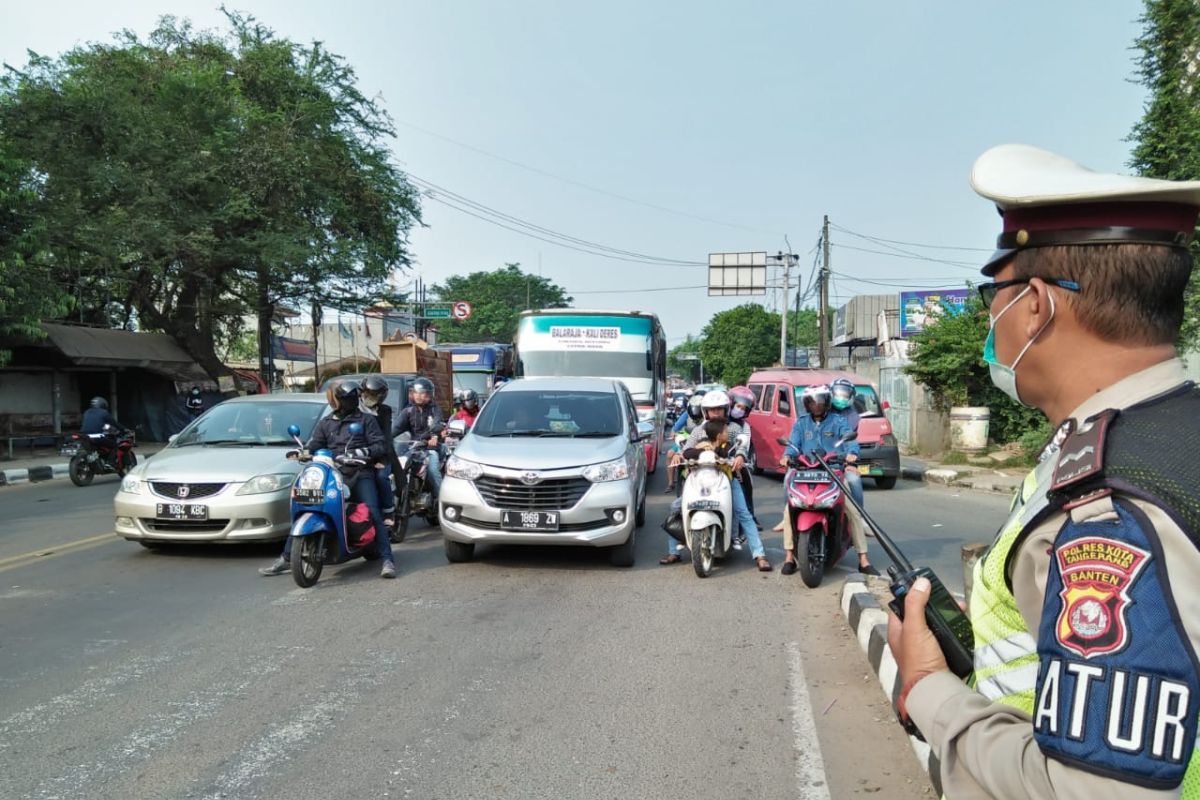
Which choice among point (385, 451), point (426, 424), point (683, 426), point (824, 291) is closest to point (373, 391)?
point (385, 451)

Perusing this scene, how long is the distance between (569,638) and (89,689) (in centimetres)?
275

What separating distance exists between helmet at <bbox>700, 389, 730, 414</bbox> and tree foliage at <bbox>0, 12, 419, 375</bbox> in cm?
1809

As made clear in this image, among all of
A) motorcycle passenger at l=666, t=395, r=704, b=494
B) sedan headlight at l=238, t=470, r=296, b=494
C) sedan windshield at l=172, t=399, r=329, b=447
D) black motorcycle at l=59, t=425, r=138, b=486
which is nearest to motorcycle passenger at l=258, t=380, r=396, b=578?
sedan headlight at l=238, t=470, r=296, b=494

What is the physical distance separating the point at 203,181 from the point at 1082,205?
25186 mm

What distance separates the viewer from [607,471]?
7598mm

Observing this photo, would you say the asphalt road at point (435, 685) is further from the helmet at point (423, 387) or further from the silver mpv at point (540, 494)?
the helmet at point (423, 387)

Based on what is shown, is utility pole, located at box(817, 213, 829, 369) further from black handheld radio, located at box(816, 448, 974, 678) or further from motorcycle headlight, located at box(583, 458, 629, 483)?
black handheld radio, located at box(816, 448, 974, 678)

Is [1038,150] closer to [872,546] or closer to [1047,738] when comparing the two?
[1047,738]

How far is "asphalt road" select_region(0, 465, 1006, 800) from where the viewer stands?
3588 millimetres

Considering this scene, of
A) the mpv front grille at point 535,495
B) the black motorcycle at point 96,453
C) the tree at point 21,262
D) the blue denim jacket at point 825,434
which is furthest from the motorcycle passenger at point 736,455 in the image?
the tree at point 21,262

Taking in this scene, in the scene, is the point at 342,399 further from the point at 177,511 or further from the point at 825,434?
the point at 825,434

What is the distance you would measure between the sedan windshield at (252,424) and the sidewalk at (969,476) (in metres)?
10.5

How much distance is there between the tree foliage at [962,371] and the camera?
1839cm

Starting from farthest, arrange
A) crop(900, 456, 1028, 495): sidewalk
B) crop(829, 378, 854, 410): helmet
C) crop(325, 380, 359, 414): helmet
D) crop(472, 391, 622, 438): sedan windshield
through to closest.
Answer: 1. crop(900, 456, 1028, 495): sidewalk
2. crop(472, 391, 622, 438): sedan windshield
3. crop(829, 378, 854, 410): helmet
4. crop(325, 380, 359, 414): helmet
